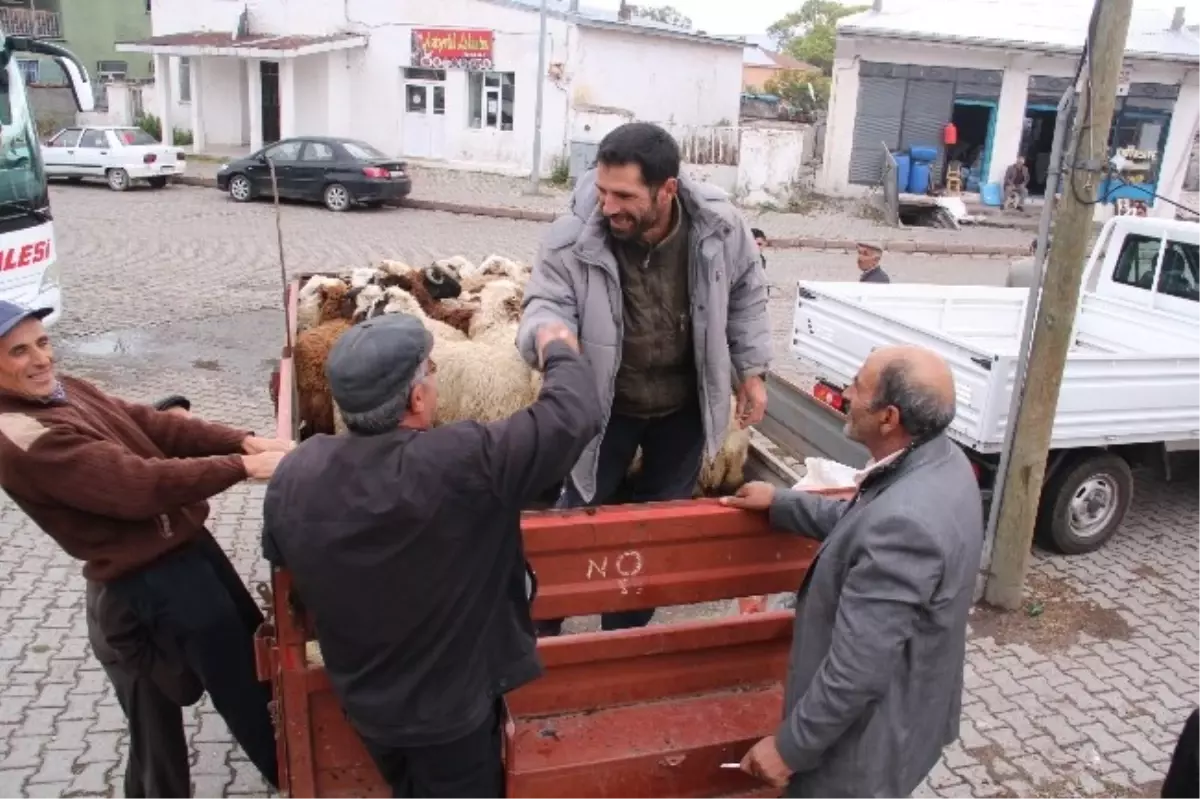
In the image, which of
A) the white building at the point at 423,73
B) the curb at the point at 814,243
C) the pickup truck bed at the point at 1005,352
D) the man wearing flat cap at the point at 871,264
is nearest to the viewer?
the pickup truck bed at the point at 1005,352

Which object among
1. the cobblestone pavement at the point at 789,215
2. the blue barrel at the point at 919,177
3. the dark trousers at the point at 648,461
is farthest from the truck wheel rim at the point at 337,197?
the dark trousers at the point at 648,461

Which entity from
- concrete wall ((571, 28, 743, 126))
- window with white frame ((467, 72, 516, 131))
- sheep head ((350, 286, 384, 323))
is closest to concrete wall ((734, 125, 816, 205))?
Result: concrete wall ((571, 28, 743, 126))

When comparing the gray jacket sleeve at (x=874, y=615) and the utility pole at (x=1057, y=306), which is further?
the utility pole at (x=1057, y=306)

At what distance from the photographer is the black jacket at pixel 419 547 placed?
2262 millimetres

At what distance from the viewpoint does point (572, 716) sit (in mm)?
3109

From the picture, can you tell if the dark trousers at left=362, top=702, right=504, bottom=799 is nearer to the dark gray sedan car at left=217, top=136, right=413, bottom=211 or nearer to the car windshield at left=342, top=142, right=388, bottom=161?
the dark gray sedan car at left=217, top=136, right=413, bottom=211

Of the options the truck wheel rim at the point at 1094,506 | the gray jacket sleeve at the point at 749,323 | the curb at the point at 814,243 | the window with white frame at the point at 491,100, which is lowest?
the truck wheel rim at the point at 1094,506

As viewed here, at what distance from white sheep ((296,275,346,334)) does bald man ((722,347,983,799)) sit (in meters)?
3.87

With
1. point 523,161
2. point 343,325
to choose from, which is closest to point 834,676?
point 343,325

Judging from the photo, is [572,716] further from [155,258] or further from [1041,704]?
[155,258]

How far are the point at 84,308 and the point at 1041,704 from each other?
10470 millimetres

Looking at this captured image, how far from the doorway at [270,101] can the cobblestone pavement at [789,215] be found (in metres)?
4.42

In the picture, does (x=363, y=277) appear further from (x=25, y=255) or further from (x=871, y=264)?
(x=871, y=264)

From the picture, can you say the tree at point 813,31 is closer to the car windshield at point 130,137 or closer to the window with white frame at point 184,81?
the window with white frame at point 184,81
